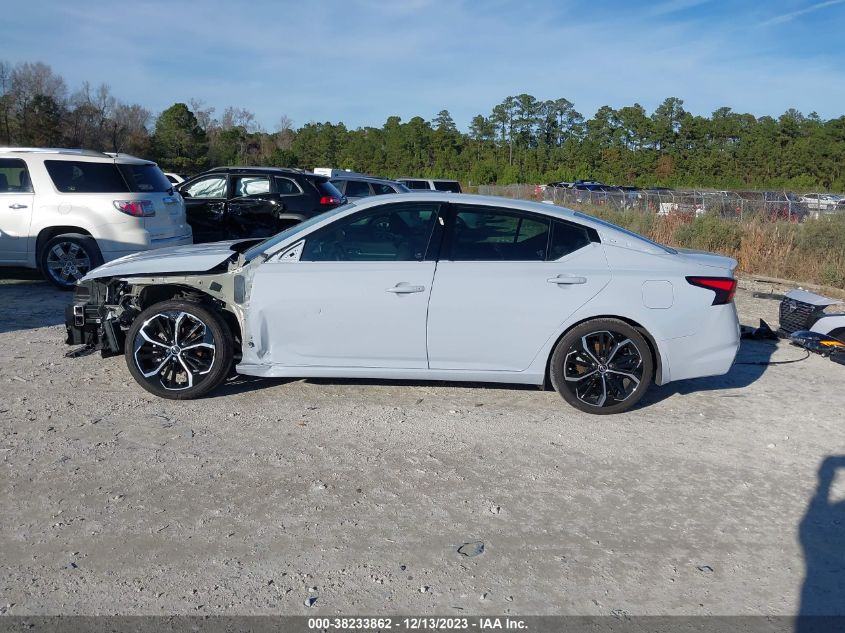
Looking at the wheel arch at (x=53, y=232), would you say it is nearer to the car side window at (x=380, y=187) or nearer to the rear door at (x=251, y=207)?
the rear door at (x=251, y=207)

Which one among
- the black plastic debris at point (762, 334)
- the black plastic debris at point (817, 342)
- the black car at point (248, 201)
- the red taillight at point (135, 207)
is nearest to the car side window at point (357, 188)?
the black car at point (248, 201)

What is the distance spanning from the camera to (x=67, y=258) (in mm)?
10117

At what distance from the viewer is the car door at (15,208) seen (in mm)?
9992

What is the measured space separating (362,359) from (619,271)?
201cm

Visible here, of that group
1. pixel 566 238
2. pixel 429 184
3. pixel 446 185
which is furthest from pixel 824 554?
pixel 446 185

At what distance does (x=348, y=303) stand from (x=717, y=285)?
273 centimetres

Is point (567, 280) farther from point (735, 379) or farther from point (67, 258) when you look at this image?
point (67, 258)


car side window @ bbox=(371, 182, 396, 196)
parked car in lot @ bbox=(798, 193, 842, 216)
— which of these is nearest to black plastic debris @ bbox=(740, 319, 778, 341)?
parked car in lot @ bbox=(798, 193, 842, 216)

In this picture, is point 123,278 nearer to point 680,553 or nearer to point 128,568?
point 128,568

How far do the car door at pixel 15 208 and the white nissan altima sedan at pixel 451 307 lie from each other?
515cm

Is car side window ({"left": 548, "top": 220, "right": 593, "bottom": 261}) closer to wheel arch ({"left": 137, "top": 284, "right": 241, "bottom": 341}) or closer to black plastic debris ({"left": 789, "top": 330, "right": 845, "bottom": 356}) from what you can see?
wheel arch ({"left": 137, "top": 284, "right": 241, "bottom": 341})

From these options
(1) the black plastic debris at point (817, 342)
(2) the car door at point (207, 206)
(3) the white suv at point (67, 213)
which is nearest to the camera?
(1) the black plastic debris at point (817, 342)

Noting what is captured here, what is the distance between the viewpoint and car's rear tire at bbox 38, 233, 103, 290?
33.0 feet

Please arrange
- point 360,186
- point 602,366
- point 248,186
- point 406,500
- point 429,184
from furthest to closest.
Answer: point 429,184
point 360,186
point 248,186
point 602,366
point 406,500
